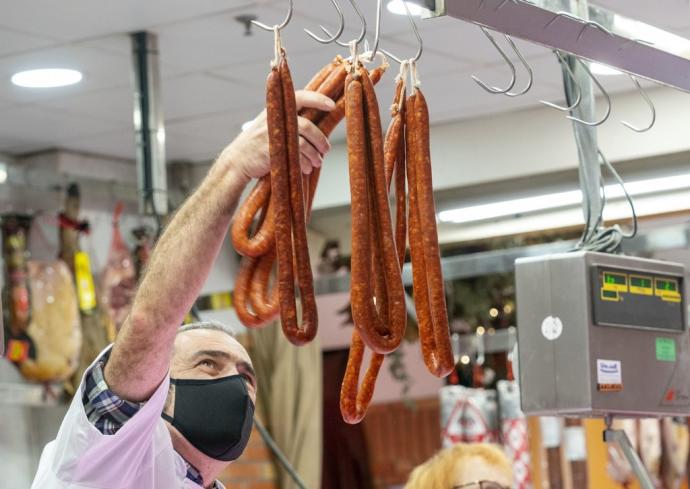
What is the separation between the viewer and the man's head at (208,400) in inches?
103

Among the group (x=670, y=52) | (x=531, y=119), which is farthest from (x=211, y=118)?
(x=670, y=52)

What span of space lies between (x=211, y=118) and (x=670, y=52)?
3.62 metres

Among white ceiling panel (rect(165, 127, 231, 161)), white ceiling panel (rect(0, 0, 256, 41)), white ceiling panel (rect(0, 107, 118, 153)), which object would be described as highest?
white ceiling panel (rect(0, 0, 256, 41))

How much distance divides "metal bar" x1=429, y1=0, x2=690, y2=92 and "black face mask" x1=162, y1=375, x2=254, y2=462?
3.07 ft

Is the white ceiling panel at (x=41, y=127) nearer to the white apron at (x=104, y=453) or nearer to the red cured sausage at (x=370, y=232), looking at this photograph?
the white apron at (x=104, y=453)

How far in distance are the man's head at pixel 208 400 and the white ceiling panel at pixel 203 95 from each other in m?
2.69

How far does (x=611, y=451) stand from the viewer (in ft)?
18.8

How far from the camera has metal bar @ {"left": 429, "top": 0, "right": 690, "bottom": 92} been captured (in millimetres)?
2172

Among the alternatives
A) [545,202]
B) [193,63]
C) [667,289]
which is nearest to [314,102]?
[667,289]

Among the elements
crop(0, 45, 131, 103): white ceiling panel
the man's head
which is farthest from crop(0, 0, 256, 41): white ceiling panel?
the man's head

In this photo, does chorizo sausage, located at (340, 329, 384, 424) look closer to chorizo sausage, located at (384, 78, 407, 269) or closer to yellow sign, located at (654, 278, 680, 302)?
chorizo sausage, located at (384, 78, 407, 269)

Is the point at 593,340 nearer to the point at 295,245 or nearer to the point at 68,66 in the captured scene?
the point at 295,245

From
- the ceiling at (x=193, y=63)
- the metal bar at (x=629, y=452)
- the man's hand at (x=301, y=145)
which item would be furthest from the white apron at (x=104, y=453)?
the ceiling at (x=193, y=63)

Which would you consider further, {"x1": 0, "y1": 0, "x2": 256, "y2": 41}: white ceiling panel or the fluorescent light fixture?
the fluorescent light fixture
